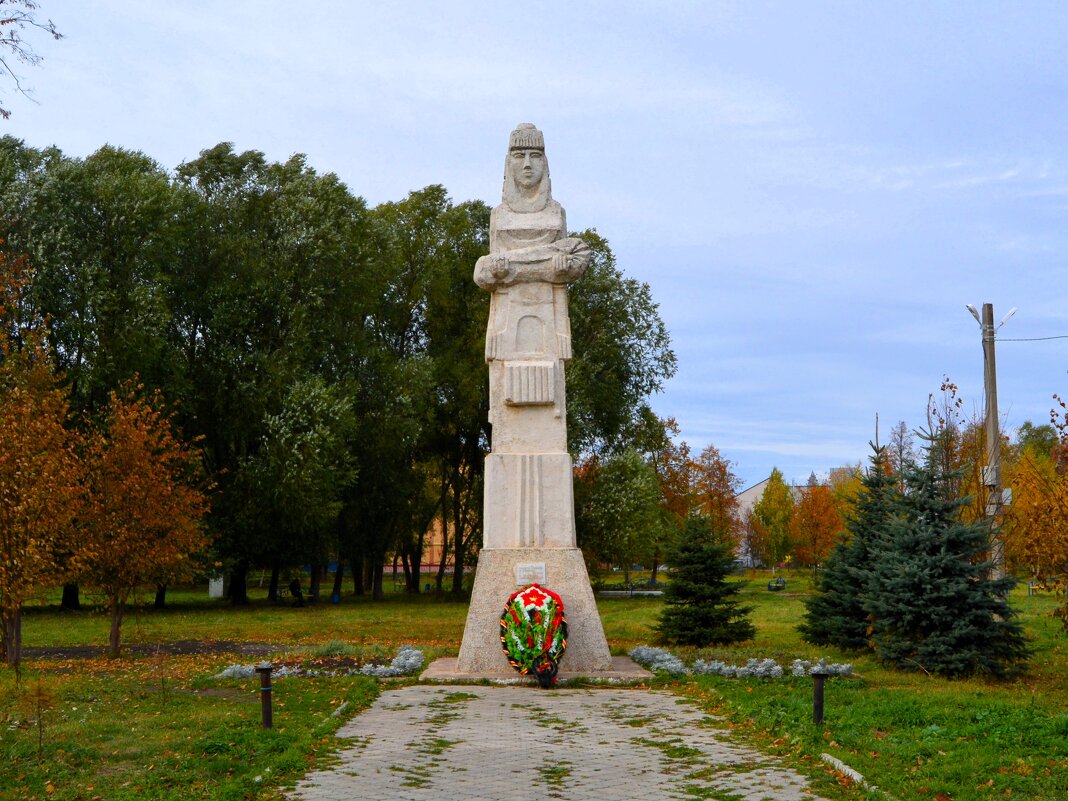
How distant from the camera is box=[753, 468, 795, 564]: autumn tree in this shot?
6088 cm

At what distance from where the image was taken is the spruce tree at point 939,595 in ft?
47.5

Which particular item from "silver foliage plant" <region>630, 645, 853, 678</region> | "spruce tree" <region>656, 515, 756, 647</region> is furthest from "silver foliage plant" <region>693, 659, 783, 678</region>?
"spruce tree" <region>656, 515, 756, 647</region>

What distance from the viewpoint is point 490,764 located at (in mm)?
8984

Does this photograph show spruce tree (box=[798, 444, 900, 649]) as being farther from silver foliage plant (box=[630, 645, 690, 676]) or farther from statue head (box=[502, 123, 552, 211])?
statue head (box=[502, 123, 552, 211])

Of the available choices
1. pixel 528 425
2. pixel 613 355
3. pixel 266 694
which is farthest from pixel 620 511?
pixel 266 694

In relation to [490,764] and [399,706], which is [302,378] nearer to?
[399,706]

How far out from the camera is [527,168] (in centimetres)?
1598

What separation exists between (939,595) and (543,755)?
7.27m

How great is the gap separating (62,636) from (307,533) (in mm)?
12331

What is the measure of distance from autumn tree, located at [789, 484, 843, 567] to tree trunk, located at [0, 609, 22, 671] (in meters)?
39.3

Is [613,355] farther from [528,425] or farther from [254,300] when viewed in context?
[528,425]

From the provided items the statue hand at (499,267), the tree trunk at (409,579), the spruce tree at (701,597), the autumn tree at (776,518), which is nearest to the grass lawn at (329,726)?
the spruce tree at (701,597)

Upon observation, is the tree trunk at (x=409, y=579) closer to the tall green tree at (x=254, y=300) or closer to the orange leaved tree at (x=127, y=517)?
the tall green tree at (x=254, y=300)

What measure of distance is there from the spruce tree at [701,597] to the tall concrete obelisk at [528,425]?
4729mm
